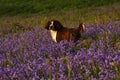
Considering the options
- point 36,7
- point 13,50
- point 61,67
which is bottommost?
point 36,7

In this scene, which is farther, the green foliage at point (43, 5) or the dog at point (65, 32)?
the green foliage at point (43, 5)

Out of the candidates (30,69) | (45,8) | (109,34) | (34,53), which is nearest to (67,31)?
(109,34)

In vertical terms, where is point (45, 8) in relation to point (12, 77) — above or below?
below

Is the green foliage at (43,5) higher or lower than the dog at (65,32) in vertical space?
lower

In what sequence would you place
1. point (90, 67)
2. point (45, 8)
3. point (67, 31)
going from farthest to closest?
point (45, 8)
point (67, 31)
point (90, 67)

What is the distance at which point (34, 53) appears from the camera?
5809 millimetres

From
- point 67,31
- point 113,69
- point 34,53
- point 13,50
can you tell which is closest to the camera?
point 113,69

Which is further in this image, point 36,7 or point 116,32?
point 36,7

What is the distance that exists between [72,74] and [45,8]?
25033mm

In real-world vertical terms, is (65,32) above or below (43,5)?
above

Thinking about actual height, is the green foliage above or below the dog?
below

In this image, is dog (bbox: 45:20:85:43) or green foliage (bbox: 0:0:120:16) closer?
dog (bbox: 45:20:85:43)

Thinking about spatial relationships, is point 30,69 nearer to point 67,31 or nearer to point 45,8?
point 67,31

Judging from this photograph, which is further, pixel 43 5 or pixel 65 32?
pixel 43 5
